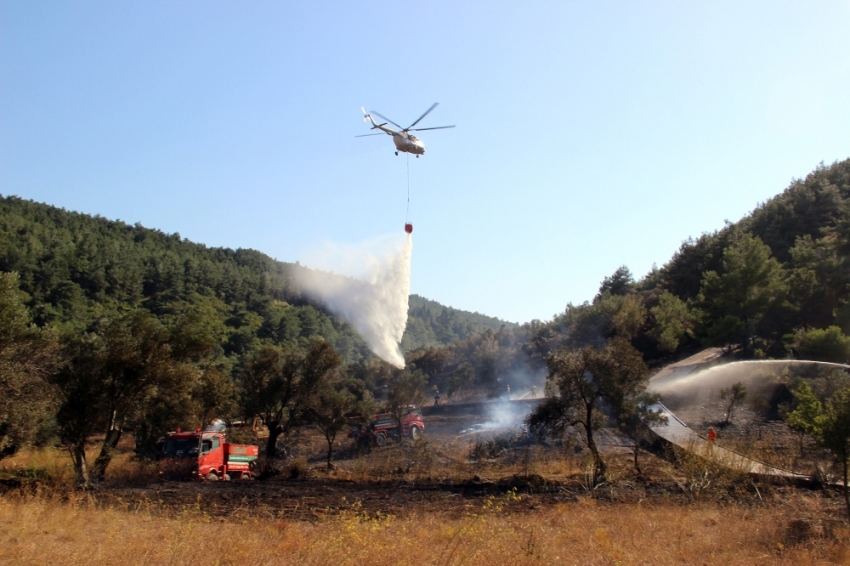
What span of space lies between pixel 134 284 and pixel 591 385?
10888cm

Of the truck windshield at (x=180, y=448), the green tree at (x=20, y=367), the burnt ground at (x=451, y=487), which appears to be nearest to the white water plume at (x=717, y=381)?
the burnt ground at (x=451, y=487)

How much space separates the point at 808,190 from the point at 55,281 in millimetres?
117092

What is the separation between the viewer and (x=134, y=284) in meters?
116

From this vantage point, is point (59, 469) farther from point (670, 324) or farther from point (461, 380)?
point (461, 380)

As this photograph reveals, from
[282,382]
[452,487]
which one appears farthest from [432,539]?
[282,382]

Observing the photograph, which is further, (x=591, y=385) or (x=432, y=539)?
(x=591, y=385)

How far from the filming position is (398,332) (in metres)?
64.7

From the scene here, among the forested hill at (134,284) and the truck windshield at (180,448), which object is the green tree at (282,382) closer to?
the truck windshield at (180,448)

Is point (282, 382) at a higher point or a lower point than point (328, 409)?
higher

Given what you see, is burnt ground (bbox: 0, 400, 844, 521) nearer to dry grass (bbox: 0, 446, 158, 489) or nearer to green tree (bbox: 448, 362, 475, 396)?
dry grass (bbox: 0, 446, 158, 489)

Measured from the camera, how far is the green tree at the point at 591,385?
26938 mm

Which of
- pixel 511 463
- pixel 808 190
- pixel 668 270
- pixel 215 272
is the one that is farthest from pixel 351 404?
pixel 215 272

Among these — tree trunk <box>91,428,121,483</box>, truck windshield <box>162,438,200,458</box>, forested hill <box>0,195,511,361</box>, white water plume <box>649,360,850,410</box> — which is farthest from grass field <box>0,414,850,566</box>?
forested hill <box>0,195,511,361</box>

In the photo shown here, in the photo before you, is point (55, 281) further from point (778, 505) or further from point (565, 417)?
point (778, 505)
